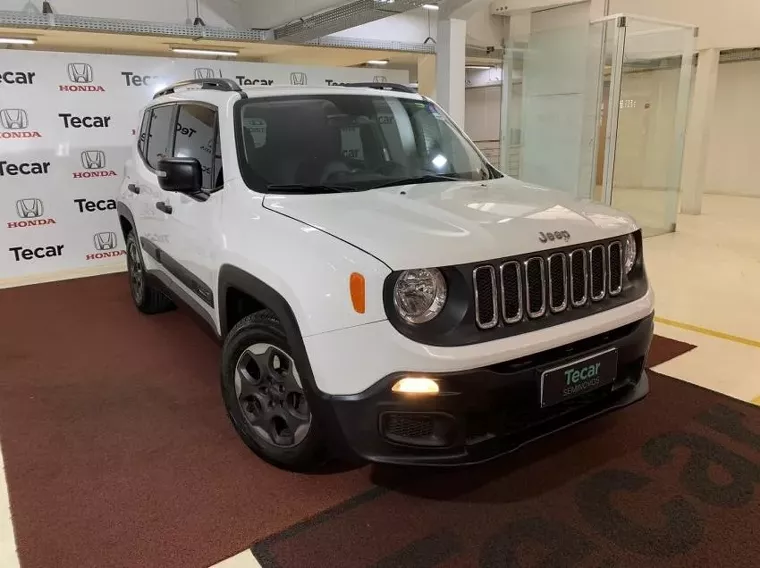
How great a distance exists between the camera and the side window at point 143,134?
4324mm

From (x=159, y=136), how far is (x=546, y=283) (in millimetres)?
2960

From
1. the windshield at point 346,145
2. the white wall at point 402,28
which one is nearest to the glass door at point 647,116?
the white wall at point 402,28

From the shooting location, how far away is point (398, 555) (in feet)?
6.84

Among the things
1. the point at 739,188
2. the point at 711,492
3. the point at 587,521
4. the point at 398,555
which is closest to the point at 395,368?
the point at 398,555

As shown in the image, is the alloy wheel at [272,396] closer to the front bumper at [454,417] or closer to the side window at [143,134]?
the front bumper at [454,417]

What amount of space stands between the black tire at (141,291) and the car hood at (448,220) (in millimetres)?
2506

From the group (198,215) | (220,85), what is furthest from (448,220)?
(220,85)

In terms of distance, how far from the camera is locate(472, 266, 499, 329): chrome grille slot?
6.70 ft

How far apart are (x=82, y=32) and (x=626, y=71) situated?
20.9 feet

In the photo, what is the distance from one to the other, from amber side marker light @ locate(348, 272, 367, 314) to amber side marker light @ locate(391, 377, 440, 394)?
0.27 metres

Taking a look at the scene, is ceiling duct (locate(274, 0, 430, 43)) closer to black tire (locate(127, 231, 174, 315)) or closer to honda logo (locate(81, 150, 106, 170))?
honda logo (locate(81, 150, 106, 170))

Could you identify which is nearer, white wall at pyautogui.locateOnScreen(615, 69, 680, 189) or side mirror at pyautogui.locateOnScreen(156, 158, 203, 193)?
side mirror at pyautogui.locateOnScreen(156, 158, 203, 193)

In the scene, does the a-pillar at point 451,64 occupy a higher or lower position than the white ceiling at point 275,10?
lower

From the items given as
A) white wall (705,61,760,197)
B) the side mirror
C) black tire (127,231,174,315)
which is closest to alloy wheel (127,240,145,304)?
black tire (127,231,174,315)
